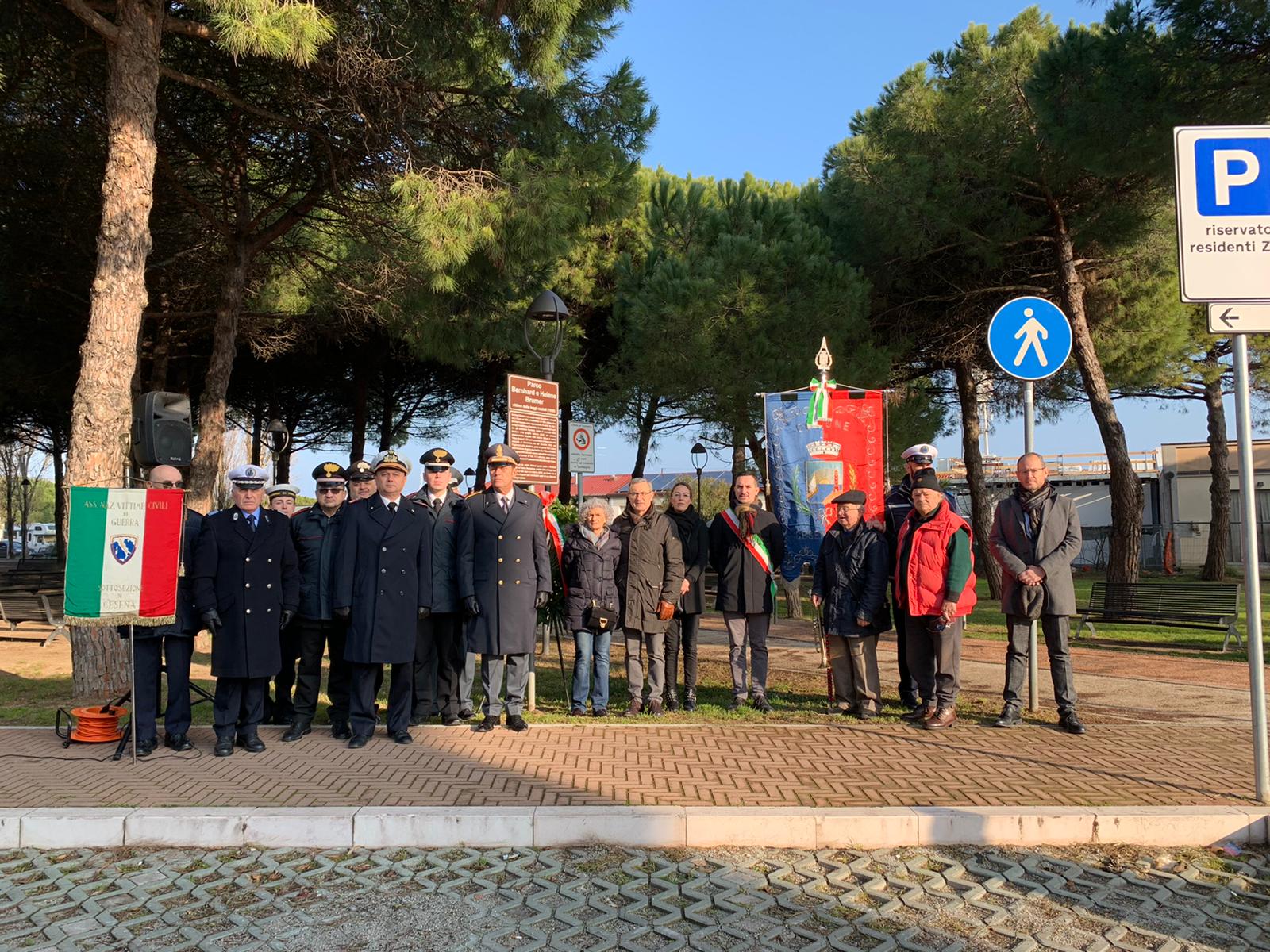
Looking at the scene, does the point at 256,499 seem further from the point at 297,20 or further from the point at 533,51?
the point at 533,51

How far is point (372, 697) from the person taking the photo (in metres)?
6.65

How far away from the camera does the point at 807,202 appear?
19.5 meters

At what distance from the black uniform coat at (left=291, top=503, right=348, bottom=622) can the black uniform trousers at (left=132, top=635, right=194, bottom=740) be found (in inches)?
34.8

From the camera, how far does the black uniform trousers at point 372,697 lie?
659 cm

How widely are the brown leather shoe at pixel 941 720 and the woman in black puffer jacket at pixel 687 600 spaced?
76.1 inches

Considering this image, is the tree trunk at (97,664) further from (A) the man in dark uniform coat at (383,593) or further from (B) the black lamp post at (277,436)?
(B) the black lamp post at (277,436)

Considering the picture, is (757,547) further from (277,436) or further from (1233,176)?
(277,436)

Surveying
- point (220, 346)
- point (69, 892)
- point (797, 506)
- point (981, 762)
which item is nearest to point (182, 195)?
point (220, 346)

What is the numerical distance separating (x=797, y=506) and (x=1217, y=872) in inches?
209

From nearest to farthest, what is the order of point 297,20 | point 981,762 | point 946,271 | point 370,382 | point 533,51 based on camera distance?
point 981,762 < point 297,20 < point 533,51 < point 946,271 < point 370,382

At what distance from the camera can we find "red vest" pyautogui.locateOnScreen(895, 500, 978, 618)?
6.90 metres

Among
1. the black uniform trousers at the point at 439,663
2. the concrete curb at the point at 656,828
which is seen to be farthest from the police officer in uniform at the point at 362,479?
the concrete curb at the point at 656,828

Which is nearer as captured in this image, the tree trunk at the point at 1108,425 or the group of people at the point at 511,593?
the group of people at the point at 511,593

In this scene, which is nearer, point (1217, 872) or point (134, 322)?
point (1217, 872)
